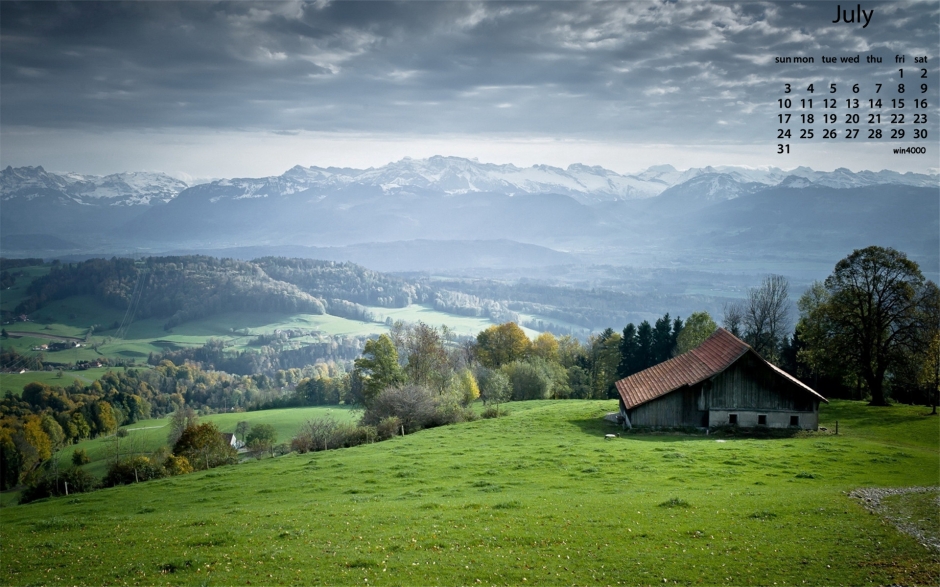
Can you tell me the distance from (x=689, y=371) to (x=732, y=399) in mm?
3542

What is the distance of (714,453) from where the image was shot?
29312mm

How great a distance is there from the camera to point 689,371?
4081cm

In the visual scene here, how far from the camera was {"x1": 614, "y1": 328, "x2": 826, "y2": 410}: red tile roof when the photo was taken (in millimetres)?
38500

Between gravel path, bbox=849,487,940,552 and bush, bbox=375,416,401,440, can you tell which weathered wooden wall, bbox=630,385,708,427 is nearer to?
bush, bbox=375,416,401,440

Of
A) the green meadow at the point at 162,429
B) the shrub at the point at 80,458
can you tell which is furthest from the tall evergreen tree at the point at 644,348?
the shrub at the point at 80,458

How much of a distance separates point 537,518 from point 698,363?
27843 millimetres

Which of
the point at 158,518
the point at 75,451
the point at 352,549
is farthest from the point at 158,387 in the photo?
the point at 352,549

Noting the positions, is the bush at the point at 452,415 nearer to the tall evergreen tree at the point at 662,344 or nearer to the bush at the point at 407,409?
the bush at the point at 407,409

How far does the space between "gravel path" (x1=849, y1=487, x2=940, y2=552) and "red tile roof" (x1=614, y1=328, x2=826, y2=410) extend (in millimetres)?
16571

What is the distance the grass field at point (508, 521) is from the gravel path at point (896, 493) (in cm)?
51

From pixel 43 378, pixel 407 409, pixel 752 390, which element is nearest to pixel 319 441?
pixel 407 409

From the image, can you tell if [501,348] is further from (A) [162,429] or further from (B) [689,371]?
(A) [162,429]

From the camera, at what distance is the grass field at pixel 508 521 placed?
14102mm

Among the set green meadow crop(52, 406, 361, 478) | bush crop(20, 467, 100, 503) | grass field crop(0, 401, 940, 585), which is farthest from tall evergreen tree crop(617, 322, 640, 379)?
bush crop(20, 467, 100, 503)
